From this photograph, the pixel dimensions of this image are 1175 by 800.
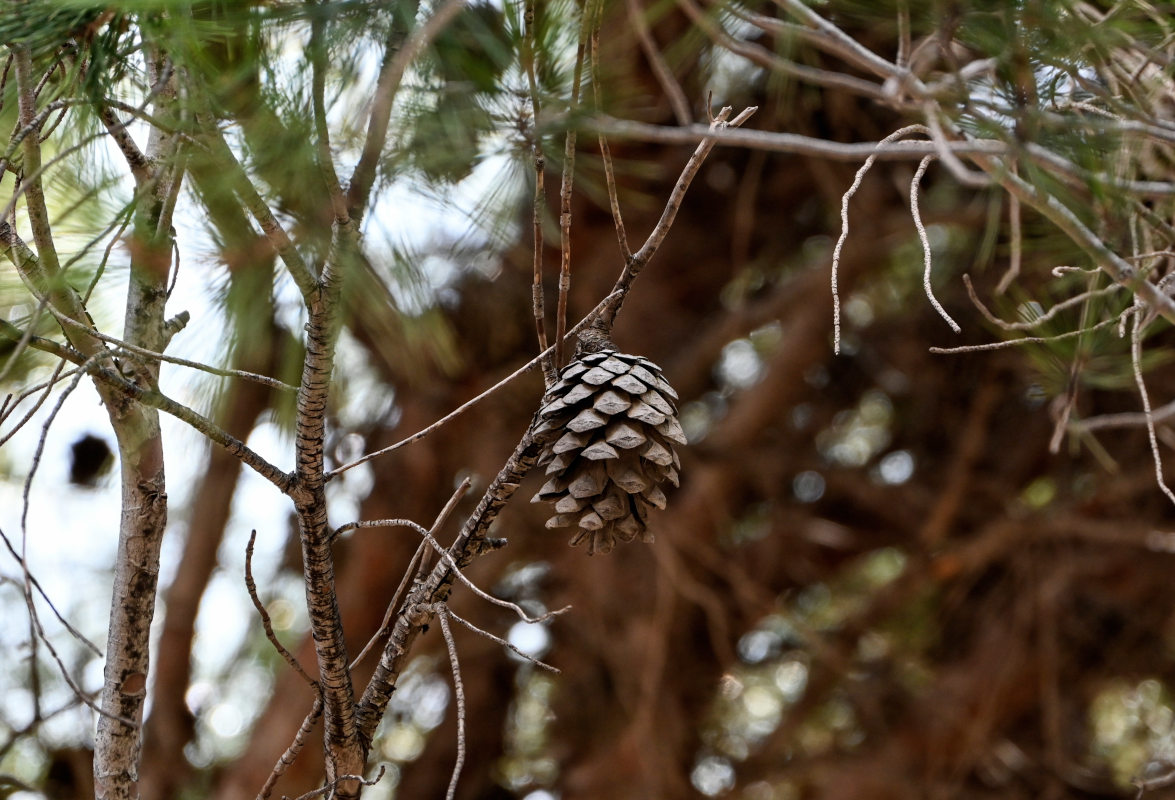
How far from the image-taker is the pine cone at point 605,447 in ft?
1.43

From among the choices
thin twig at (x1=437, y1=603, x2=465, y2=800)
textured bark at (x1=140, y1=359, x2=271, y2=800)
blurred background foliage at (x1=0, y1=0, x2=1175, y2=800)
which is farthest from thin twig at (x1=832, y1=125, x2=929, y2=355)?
textured bark at (x1=140, y1=359, x2=271, y2=800)

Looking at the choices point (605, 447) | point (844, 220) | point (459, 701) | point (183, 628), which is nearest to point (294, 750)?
point (459, 701)

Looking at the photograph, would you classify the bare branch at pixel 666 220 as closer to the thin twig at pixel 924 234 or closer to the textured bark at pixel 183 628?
the thin twig at pixel 924 234

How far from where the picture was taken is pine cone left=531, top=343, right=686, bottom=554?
1.43 ft

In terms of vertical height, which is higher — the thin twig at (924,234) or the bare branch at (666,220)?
the bare branch at (666,220)

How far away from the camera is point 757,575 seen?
1.75 meters

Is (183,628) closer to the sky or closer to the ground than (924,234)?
closer to the sky

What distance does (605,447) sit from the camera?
436 mm

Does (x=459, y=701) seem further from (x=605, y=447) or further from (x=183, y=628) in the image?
(x=183, y=628)

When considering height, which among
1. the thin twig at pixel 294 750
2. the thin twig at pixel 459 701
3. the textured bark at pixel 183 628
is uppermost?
the textured bark at pixel 183 628

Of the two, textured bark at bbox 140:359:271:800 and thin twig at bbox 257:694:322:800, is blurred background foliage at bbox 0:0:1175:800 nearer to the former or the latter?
textured bark at bbox 140:359:271:800

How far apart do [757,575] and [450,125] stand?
142 cm

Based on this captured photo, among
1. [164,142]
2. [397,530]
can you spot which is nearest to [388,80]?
[164,142]

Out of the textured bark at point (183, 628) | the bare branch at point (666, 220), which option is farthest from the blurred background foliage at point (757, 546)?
the bare branch at point (666, 220)
